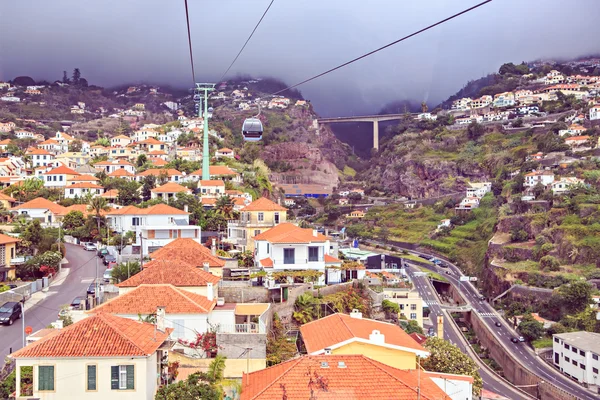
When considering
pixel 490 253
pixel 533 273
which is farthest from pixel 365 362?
pixel 490 253

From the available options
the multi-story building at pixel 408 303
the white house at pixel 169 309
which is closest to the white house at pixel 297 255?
the white house at pixel 169 309

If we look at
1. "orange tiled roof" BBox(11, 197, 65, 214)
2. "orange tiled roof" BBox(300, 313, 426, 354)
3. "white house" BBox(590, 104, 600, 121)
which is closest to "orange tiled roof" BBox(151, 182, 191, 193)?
"orange tiled roof" BBox(11, 197, 65, 214)

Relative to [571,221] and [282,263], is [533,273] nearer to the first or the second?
[571,221]

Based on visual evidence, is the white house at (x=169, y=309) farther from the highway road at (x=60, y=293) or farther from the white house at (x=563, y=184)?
the white house at (x=563, y=184)

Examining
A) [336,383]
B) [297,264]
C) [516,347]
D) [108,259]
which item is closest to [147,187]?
[108,259]

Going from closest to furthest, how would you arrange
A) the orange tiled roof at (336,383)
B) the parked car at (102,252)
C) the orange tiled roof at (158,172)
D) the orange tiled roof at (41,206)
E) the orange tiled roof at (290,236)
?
the orange tiled roof at (336,383)
the orange tiled roof at (290,236)
the parked car at (102,252)
the orange tiled roof at (41,206)
the orange tiled roof at (158,172)

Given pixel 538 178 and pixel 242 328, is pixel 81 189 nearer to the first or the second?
pixel 242 328

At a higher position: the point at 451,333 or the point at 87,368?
the point at 87,368
